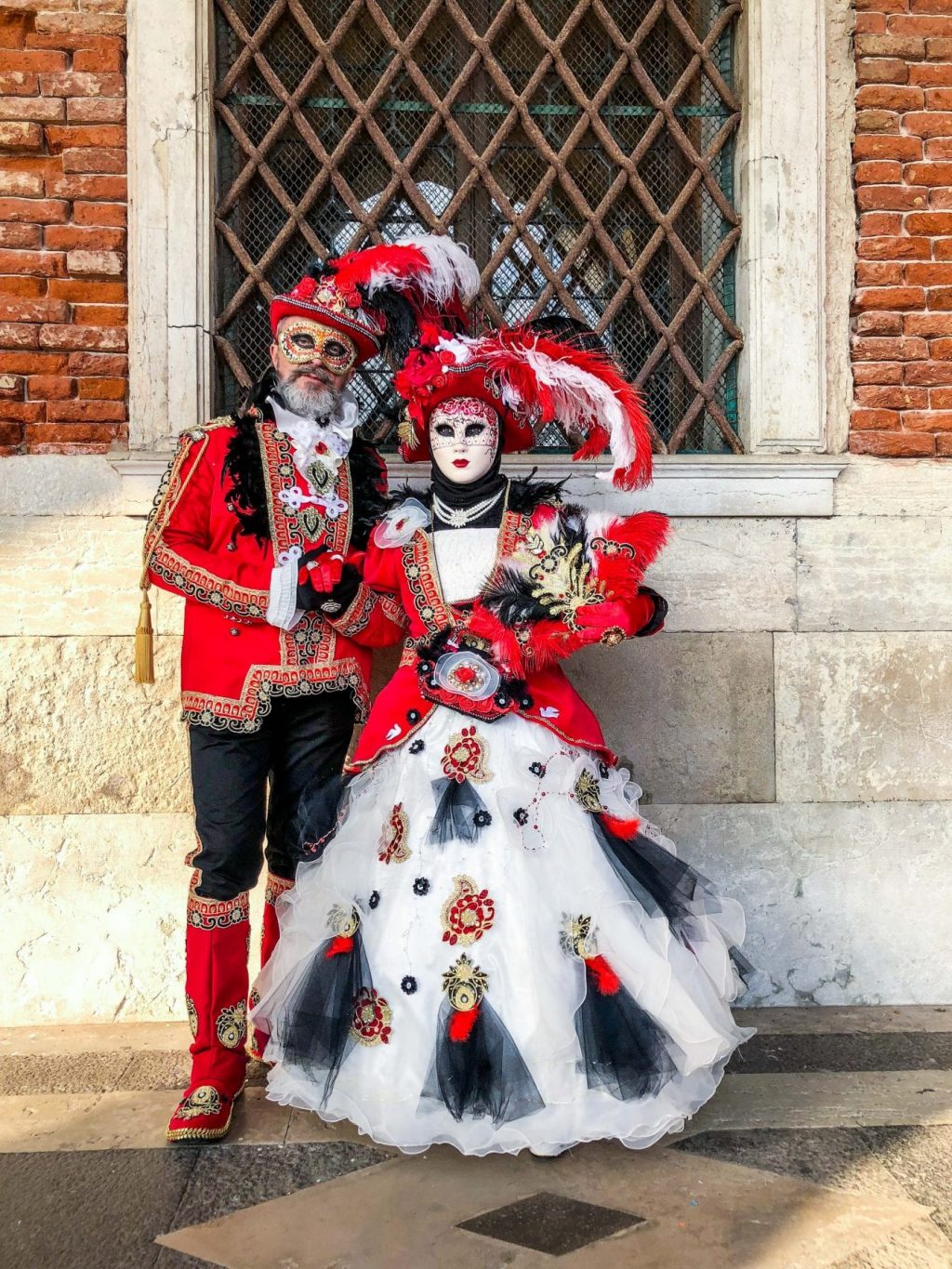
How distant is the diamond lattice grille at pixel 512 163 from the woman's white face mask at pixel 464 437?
101 cm

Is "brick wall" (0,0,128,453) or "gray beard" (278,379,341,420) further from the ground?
"brick wall" (0,0,128,453)

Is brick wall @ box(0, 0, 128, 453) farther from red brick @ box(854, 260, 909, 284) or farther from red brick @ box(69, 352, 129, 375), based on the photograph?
red brick @ box(854, 260, 909, 284)

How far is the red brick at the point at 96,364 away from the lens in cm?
362

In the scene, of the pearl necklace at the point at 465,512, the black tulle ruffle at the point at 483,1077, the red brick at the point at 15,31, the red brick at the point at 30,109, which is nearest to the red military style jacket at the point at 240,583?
the pearl necklace at the point at 465,512

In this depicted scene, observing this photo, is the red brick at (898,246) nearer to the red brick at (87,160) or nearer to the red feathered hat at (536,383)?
the red feathered hat at (536,383)

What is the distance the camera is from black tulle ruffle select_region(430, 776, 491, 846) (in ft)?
8.73

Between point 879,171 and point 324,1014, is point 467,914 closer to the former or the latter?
point 324,1014

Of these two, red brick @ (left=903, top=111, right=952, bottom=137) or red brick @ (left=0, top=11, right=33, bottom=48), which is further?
red brick @ (left=903, top=111, right=952, bottom=137)

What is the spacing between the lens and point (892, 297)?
3.76 meters

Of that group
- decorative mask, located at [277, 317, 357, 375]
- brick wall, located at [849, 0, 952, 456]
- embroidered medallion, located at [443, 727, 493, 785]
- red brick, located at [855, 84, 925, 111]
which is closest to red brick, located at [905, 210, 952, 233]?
brick wall, located at [849, 0, 952, 456]

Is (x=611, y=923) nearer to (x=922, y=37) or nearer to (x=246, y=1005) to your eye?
(x=246, y=1005)

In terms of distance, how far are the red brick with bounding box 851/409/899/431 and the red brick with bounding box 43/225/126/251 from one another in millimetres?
2704

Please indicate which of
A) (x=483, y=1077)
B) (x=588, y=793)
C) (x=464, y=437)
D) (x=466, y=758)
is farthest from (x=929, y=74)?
(x=483, y=1077)

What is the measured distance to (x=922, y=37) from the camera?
3.74 m
